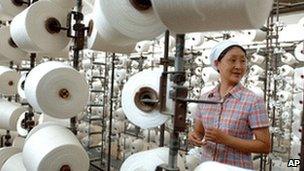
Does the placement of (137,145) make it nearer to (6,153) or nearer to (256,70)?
(256,70)

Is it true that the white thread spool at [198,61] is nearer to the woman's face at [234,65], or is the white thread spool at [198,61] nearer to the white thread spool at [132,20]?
the woman's face at [234,65]

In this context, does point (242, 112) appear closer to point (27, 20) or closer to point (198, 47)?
point (27, 20)

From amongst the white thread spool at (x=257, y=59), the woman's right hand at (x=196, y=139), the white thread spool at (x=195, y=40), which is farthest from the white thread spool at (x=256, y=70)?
the woman's right hand at (x=196, y=139)

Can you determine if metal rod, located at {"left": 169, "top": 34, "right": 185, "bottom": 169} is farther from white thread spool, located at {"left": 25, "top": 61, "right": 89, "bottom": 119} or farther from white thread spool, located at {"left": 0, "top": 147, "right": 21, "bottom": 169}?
white thread spool, located at {"left": 0, "top": 147, "right": 21, "bottom": 169}

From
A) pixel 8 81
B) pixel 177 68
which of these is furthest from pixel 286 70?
pixel 177 68

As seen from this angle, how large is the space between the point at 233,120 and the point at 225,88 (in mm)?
188

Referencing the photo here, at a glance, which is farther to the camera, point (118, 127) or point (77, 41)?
point (118, 127)

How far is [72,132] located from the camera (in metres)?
2.33

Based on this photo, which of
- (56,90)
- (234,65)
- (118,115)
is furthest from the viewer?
(118,115)

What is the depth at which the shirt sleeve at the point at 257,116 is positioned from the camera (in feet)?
5.41

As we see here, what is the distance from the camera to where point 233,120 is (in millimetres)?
1677

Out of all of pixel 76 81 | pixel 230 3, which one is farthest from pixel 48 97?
pixel 230 3

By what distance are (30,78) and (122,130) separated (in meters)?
4.31

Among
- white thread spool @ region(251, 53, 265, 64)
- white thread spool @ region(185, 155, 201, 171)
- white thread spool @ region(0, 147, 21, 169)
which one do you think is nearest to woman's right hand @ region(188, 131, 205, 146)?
white thread spool @ region(185, 155, 201, 171)
